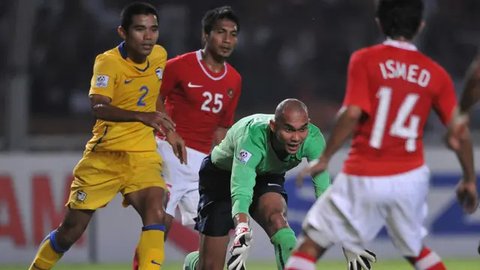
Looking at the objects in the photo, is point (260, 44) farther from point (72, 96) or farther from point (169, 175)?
point (169, 175)

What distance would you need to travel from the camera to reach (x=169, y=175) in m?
9.56

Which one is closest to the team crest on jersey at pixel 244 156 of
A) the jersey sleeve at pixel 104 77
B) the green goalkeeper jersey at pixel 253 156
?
the green goalkeeper jersey at pixel 253 156

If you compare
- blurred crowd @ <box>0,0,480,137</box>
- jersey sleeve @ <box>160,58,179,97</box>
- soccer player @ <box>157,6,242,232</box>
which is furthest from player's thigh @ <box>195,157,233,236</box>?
blurred crowd @ <box>0,0,480,137</box>

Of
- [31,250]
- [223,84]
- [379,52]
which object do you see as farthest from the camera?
[31,250]

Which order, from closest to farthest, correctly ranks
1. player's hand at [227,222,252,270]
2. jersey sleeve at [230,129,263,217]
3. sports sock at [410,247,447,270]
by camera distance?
sports sock at [410,247,447,270], player's hand at [227,222,252,270], jersey sleeve at [230,129,263,217]

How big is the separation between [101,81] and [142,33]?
0.49 m

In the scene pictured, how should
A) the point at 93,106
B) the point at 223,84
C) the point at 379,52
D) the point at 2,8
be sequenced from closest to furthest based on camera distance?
the point at 379,52 < the point at 93,106 < the point at 223,84 < the point at 2,8

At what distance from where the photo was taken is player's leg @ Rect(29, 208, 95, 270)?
8.28 meters

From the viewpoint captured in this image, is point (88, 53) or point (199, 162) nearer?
point (199, 162)

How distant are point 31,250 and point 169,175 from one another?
368cm

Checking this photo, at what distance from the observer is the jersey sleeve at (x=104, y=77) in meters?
8.11

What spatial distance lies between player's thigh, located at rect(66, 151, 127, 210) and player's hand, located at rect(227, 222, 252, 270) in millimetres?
1647

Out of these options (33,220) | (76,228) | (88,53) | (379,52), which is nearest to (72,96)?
(88,53)

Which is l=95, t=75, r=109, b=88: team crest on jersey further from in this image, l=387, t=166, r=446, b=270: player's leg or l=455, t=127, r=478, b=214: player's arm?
l=455, t=127, r=478, b=214: player's arm
